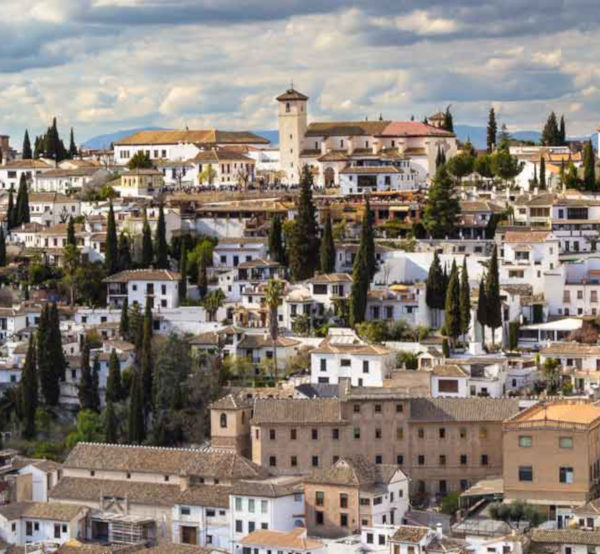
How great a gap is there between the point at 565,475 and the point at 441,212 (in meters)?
18.6

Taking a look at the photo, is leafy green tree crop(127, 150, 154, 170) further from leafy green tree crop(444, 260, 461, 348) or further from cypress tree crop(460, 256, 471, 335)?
cypress tree crop(460, 256, 471, 335)

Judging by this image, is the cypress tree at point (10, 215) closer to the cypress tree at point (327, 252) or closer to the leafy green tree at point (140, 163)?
the leafy green tree at point (140, 163)

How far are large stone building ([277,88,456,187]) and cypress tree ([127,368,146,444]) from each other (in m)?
22.6

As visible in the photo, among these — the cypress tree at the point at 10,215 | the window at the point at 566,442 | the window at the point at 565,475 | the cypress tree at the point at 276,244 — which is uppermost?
the cypress tree at the point at 10,215

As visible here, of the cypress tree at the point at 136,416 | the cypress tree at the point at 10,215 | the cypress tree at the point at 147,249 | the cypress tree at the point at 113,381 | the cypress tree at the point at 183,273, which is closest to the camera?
the cypress tree at the point at 136,416

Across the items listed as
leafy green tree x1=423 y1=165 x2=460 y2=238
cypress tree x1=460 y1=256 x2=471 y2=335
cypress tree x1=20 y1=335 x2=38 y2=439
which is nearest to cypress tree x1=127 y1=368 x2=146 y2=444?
cypress tree x1=20 y1=335 x2=38 y2=439

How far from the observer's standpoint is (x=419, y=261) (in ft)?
194

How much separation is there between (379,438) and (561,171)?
2350 cm

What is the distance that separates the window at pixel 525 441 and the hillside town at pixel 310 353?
0.15 feet

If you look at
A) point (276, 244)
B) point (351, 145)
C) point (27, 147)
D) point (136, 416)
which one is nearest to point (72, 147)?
point (27, 147)

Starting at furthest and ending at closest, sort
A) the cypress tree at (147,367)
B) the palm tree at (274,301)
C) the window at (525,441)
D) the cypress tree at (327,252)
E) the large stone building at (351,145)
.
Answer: the large stone building at (351,145), the cypress tree at (327,252), the palm tree at (274,301), the cypress tree at (147,367), the window at (525,441)

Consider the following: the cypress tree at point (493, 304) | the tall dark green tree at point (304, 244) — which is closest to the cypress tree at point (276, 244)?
the tall dark green tree at point (304, 244)

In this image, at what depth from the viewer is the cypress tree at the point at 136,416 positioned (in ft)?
164

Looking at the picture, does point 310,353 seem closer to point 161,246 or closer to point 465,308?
point 465,308
